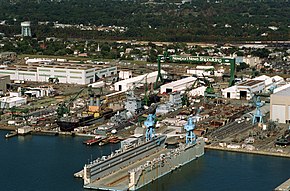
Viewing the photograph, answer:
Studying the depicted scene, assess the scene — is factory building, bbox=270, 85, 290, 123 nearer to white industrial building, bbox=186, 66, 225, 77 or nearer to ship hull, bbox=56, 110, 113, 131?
ship hull, bbox=56, 110, 113, 131

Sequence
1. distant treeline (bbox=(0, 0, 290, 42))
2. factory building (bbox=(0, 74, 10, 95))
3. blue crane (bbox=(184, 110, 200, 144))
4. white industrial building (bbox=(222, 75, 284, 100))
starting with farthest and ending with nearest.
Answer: distant treeline (bbox=(0, 0, 290, 42)), factory building (bbox=(0, 74, 10, 95)), white industrial building (bbox=(222, 75, 284, 100)), blue crane (bbox=(184, 110, 200, 144))

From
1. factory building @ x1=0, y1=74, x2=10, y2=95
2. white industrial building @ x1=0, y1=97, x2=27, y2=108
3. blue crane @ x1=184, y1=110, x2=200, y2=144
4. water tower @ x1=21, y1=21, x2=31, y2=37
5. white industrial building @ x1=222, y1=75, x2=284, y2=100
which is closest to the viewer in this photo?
blue crane @ x1=184, y1=110, x2=200, y2=144

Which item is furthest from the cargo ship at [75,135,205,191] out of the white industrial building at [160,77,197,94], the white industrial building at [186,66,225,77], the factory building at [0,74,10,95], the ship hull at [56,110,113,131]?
the white industrial building at [186,66,225,77]

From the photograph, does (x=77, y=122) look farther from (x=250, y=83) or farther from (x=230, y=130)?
(x=250, y=83)

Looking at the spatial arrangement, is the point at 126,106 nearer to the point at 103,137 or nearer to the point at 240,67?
the point at 103,137

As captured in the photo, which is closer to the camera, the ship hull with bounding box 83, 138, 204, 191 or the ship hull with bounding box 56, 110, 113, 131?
the ship hull with bounding box 83, 138, 204, 191

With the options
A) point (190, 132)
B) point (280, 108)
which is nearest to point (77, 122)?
point (190, 132)

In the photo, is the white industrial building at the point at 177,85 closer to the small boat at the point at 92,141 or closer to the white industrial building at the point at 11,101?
the white industrial building at the point at 11,101

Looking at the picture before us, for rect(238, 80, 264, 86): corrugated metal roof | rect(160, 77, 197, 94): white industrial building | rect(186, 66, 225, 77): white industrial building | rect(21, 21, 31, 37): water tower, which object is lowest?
rect(160, 77, 197, 94): white industrial building
